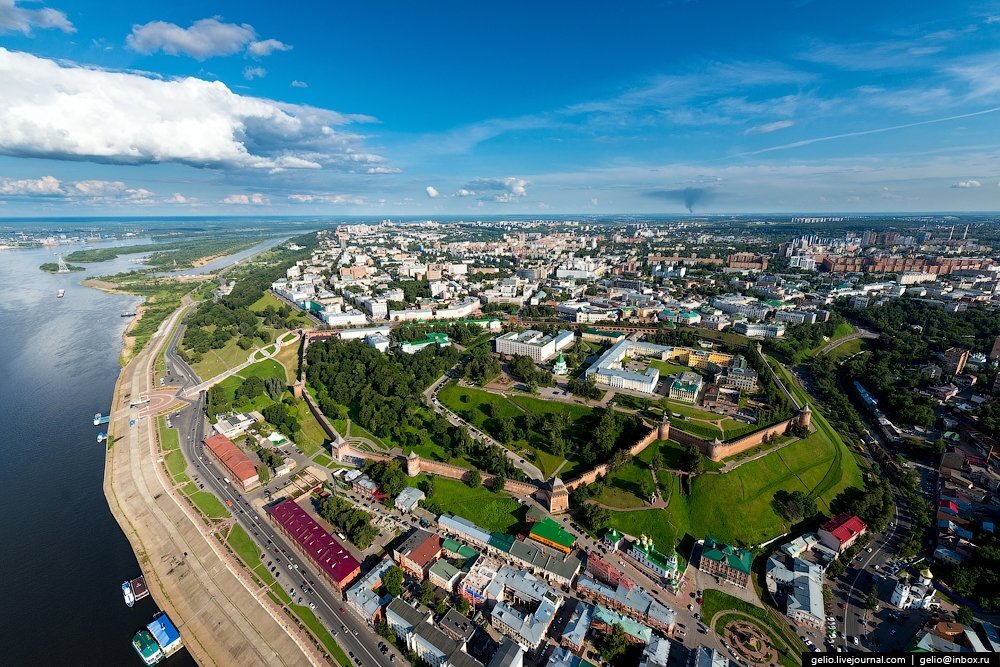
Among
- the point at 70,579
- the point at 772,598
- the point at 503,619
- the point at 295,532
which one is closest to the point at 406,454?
the point at 295,532

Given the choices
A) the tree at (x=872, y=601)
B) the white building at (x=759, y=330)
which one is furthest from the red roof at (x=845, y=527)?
the white building at (x=759, y=330)

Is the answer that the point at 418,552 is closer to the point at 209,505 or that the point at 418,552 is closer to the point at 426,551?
the point at 426,551

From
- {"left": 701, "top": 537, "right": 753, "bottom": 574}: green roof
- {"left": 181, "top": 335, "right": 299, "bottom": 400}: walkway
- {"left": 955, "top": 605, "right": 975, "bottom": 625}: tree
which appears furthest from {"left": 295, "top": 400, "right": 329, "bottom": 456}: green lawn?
{"left": 955, "top": 605, "right": 975, "bottom": 625}: tree

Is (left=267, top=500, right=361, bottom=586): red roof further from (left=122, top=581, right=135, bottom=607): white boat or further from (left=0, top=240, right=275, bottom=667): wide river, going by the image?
(left=122, top=581, right=135, bottom=607): white boat

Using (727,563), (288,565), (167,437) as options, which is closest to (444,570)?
(288,565)

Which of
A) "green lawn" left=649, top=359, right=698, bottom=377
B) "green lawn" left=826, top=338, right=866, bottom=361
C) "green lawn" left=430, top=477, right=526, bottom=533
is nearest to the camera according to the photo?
"green lawn" left=430, top=477, right=526, bottom=533

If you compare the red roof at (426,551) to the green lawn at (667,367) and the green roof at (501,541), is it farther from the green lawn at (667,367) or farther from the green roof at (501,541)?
the green lawn at (667,367)

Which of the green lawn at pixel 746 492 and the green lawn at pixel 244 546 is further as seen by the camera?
the green lawn at pixel 746 492
